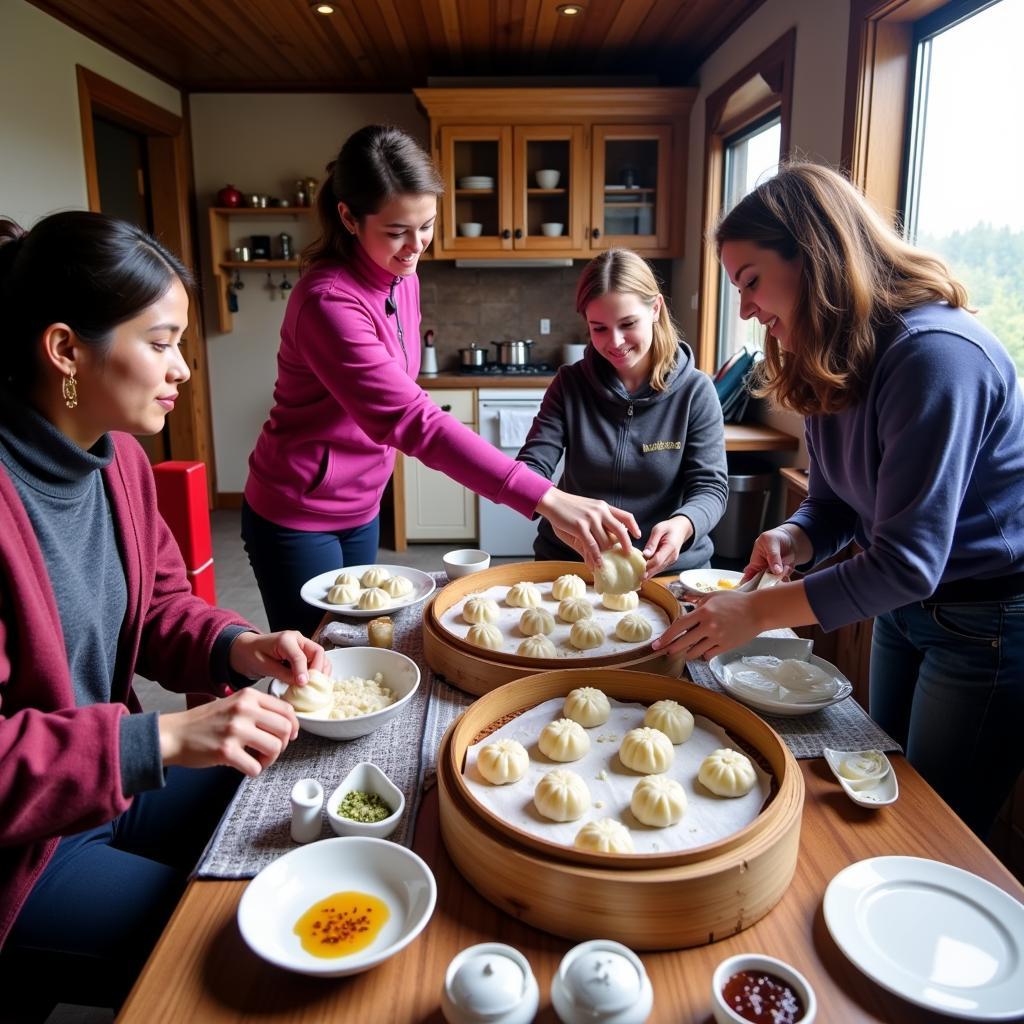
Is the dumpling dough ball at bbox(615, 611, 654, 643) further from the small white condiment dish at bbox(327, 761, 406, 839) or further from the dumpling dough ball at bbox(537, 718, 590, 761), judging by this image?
the small white condiment dish at bbox(327, 761, 406, 839)

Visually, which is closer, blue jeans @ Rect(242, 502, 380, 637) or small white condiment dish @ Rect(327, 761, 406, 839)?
small white condiment dish @ Rect(327, 761, 406, 839)

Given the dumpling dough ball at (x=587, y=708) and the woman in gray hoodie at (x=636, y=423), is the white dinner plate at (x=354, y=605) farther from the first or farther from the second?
the dumpling dough ball at (x=587, y=708)

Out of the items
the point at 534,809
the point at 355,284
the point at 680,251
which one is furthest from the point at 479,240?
the point at 534,809

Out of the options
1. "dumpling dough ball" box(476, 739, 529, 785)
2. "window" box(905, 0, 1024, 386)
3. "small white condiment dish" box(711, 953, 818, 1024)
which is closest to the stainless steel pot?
"window" box(905, 0, 1024, 386)

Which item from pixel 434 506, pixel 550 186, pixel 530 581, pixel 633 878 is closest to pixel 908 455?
pixel 633 878

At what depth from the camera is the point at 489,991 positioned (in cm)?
76

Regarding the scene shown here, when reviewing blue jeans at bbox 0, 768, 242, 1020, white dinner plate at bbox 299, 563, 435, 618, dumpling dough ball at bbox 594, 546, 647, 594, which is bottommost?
blue jeans at bbox 0, 768, 242, 1020

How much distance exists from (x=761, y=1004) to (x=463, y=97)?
16.2 ft

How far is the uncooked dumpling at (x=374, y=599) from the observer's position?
5.75 feet

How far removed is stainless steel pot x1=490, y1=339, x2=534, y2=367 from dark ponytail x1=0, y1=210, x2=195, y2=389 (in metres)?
4.33

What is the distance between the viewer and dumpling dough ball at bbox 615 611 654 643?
5.17ft

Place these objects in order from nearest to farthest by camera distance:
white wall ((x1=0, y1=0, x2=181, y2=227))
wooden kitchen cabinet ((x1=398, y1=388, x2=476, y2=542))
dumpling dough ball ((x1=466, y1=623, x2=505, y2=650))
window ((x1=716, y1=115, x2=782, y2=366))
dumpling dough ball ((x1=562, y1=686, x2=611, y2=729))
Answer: dumpling dough ball ((x1=562, y1=686, x2=611, y2=729))
dumpling dough ball ((x1=466, y1=623, x2=505, y2=650))
white wall ((x1=0, y1=0, x2=181, y2=227))
window ((x1=716, y1=115, x2=782, y2=366))
wooden kitchen cabinet ((x1=398, y1=388, x2=476, y2=542))

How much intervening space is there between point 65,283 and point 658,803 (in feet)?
3.44

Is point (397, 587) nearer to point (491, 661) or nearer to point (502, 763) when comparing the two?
point (491, 661)
